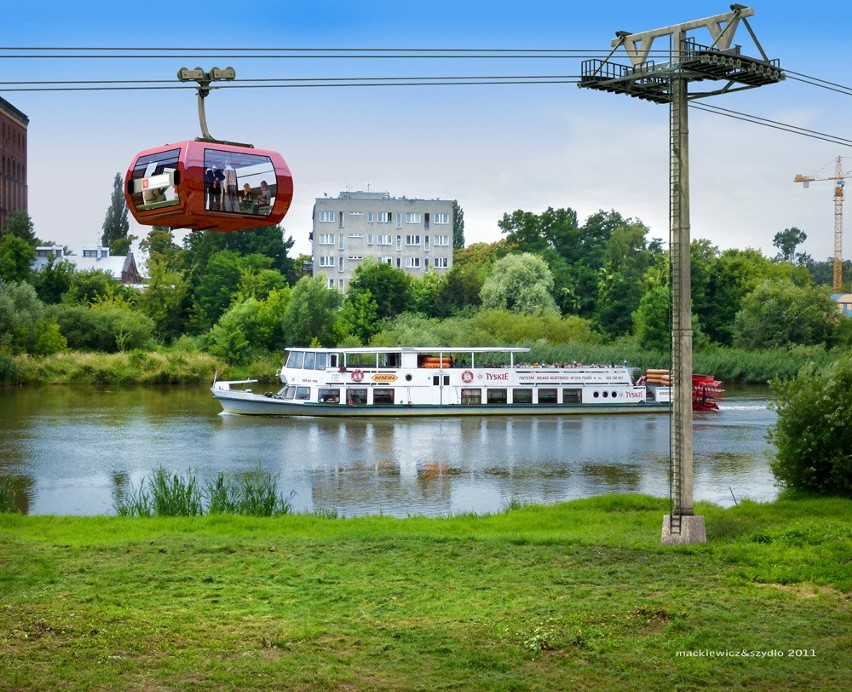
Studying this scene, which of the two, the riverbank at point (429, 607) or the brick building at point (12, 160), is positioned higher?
the brick building at point (12, 160)

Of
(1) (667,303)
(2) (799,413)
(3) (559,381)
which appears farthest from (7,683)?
(1) (667,303)

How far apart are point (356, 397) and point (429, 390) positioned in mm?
3307

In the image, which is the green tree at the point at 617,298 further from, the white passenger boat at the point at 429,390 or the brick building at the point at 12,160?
the brick building at the point at 12,160

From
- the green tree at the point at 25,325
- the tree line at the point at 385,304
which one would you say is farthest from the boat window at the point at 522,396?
the green tree at the point at 25,325

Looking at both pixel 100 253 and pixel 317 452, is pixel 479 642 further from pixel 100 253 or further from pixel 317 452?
pixel 100 253

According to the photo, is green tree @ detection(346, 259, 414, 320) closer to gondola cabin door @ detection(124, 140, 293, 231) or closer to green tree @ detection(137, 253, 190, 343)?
green tree @ detection(137, 253, 190, 343)

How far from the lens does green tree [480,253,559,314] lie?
79375 mm

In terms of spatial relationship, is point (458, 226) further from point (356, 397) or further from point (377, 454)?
point (377, 454)

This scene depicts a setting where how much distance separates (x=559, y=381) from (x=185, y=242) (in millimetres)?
64824

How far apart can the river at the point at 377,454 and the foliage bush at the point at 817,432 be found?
6049 mm

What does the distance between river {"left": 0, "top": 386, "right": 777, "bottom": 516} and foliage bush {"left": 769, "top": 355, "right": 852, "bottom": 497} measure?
6.05 m

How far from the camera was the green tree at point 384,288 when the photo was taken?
264 feet

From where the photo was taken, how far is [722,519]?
18094 mm

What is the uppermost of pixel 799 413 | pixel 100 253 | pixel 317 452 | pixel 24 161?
pixel 24 161
